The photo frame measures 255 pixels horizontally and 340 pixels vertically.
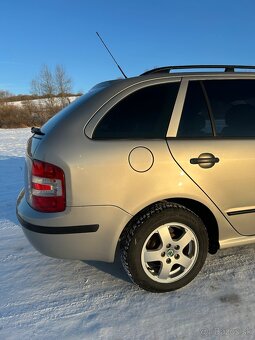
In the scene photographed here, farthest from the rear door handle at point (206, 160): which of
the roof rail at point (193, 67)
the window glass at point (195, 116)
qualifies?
the roof rail at point (193, 67)

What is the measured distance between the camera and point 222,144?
2.69 meters

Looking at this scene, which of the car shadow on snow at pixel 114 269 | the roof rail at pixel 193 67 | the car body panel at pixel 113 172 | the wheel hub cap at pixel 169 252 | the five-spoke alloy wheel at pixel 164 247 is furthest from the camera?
the car shadow on snow at pixel 114 269

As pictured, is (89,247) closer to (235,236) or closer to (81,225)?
(81,225)

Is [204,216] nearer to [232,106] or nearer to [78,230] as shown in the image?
[232,106]

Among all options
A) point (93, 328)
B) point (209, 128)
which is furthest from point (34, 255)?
point (209, 128)

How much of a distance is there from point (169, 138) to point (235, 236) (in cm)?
105

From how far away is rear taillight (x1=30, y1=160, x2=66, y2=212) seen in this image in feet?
7.89

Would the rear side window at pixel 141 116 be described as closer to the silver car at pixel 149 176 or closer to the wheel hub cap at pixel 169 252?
the silver car at pixel 149 176

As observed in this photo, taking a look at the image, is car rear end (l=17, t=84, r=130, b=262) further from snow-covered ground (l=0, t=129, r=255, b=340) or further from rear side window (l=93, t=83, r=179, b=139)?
snow-covered ground (l=0, t=129, r=255, b=340)

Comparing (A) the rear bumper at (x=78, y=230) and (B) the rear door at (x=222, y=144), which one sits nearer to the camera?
(A) the rear bumper at (x=78, y=230)

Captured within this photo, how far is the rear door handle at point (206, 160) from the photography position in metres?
2.60

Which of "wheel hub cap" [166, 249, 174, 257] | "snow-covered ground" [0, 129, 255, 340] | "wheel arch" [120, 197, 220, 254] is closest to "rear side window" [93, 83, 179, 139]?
"wheel arch" [120, 197, 220, 254]

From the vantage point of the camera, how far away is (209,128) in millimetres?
2721

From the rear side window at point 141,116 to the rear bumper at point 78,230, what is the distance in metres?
0.57
